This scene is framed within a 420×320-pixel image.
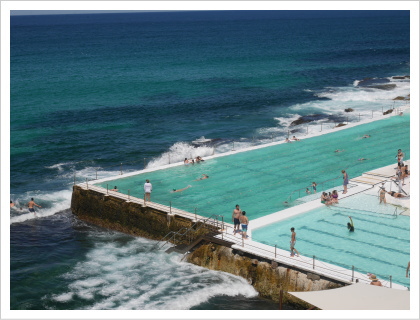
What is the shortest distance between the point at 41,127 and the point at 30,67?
136 ft

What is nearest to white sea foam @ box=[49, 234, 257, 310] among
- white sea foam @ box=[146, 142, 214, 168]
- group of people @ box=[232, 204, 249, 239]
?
group of people @ box=[232, 204, 249, 239]

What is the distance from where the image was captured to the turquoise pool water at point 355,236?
77.5 feet

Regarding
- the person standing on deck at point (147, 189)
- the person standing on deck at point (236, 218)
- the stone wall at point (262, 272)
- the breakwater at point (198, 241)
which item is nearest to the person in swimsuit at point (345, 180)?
the person standing on deck at point (236, 218)

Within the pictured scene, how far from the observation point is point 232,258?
25.2 metres

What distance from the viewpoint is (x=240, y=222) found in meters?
25.9

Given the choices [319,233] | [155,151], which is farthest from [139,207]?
[155,151]

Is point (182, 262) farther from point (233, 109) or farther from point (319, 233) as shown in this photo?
point (233, 109)

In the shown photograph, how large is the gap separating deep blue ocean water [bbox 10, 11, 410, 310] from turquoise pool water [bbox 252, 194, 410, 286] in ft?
9.49

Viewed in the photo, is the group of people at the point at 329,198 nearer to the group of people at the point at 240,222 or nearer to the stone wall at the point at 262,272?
the group of people at the point at 240,222

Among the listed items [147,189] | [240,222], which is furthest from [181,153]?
[240,222]

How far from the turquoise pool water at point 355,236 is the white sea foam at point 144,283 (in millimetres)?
2606

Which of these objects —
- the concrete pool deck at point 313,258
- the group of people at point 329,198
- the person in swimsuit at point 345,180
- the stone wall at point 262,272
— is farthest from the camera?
the person in swimsuit at point 345,180

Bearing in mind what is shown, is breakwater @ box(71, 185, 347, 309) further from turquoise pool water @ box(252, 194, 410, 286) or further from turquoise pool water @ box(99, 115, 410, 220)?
turquoise pool water @ box(252, 194, 410, 286)

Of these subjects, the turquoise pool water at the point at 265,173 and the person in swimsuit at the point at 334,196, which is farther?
the turquoise pool water at the point at 265,173
